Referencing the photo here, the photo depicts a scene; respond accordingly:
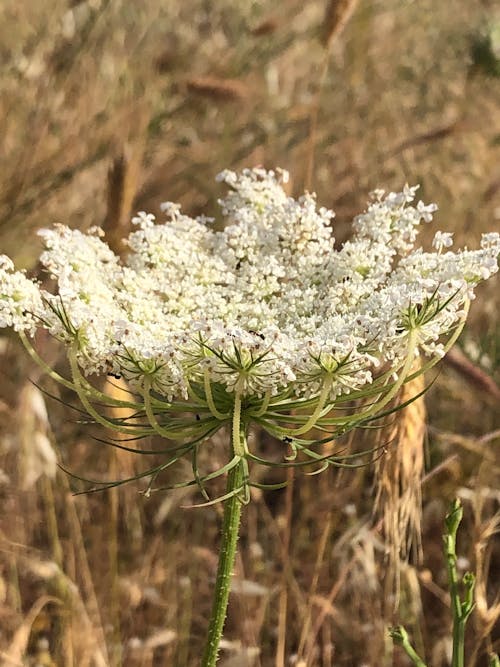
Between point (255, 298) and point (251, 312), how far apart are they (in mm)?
54

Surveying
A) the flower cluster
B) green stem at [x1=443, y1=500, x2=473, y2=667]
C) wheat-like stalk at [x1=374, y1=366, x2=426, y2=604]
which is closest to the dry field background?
wheat-like stalk at [x1=374, y1=366, x2=426, y2=604]

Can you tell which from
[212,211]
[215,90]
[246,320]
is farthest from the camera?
[212,211]

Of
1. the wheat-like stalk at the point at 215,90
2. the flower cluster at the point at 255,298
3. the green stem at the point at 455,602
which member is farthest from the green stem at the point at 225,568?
the wheat-like stalk at the point at 215,90

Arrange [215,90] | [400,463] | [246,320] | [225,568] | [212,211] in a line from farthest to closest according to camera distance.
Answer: [212,211] < [215,90] < [400,463] < [246,320] < [225,568]

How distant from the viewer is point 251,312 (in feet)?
5.37

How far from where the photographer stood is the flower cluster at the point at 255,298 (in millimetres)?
1326

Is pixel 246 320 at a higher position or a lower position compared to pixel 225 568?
higher

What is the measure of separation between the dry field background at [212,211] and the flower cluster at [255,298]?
0.37 m

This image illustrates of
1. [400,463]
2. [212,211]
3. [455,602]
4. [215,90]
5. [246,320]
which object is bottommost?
[455,602]

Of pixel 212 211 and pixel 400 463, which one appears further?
pixel 212 211

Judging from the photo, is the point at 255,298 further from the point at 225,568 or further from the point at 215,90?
the point at 215,90

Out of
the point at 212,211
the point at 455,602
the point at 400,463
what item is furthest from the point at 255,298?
the point at 212,211

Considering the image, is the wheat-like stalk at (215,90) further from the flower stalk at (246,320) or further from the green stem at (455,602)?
the green stem at (455,602)

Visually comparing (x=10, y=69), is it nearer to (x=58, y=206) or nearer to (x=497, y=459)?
(x=58, y=206)
